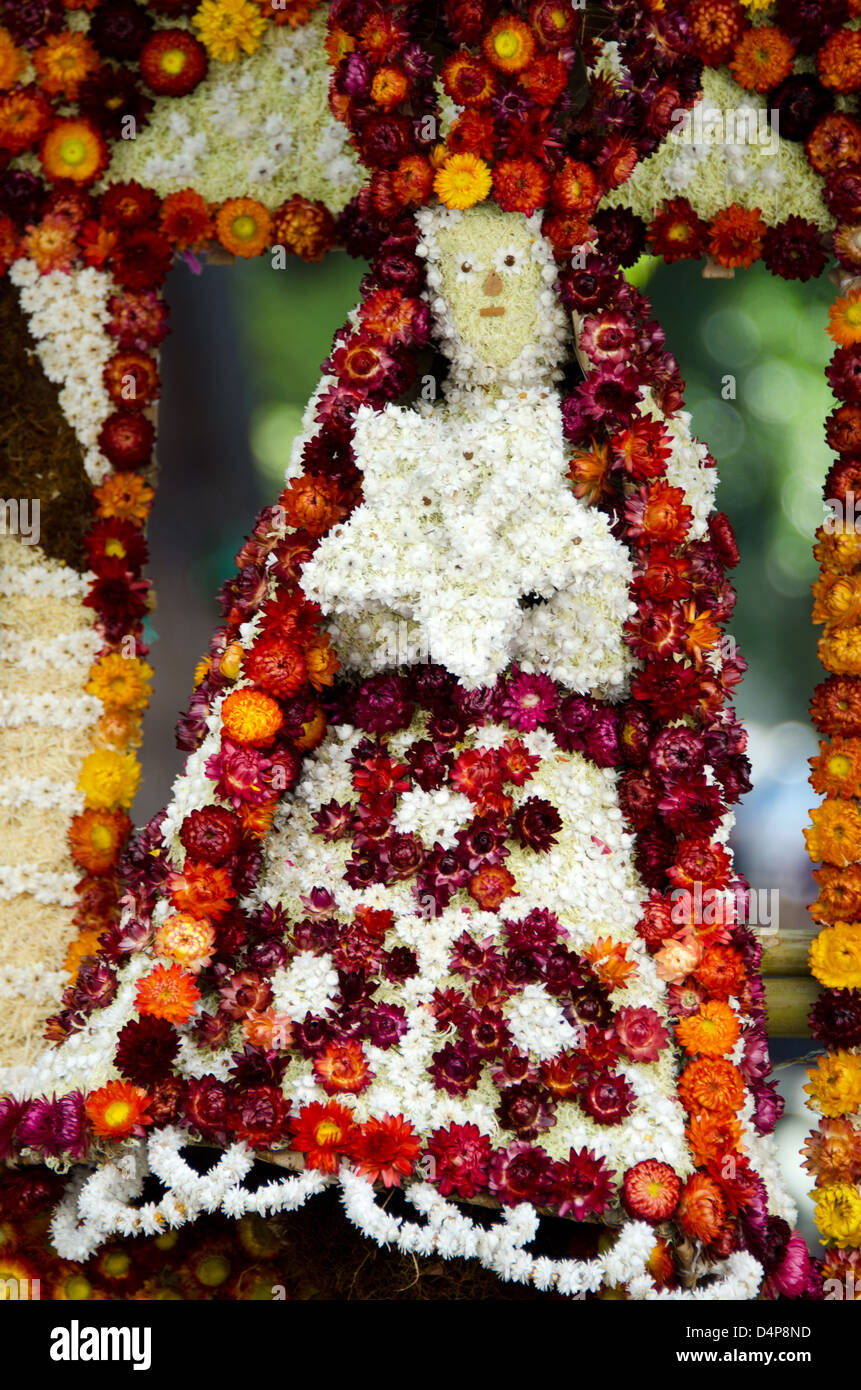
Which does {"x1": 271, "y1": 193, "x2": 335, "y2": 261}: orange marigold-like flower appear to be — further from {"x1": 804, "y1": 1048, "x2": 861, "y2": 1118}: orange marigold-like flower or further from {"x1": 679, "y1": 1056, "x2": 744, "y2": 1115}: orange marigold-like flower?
{"x1": 804, "y1": 1048, "x2": 861, "y2": 1118}: orange marigold-like flower

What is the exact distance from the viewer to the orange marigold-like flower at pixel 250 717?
3348mm

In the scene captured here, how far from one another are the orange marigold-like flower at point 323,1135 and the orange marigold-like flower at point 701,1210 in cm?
88

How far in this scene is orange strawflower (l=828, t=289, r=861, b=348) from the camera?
13.9ft

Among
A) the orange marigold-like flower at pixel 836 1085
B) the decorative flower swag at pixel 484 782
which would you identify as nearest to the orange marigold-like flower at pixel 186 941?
the decorative flower swag at pixel 484 782

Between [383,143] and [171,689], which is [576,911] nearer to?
[383,143]

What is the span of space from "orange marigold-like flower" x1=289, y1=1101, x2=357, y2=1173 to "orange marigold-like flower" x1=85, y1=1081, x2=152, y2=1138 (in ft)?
1.33

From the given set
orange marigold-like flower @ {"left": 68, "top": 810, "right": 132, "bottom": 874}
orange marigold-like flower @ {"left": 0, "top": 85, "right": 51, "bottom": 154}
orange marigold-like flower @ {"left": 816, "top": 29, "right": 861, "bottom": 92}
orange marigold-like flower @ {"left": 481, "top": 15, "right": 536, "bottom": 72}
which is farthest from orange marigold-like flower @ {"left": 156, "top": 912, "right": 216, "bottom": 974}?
orange marigold-like flower @ {"left": 816, "top": 29, "right": 861, "bottom": 92}

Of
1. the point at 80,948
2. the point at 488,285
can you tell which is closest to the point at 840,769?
the point at 488,285

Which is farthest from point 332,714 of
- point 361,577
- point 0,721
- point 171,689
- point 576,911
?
point 171,689

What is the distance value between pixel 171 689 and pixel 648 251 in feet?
10.2

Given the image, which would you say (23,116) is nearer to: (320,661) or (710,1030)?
(320,661)

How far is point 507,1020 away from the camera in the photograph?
10.7 feet

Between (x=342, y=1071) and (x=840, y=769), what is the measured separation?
2.07 meters

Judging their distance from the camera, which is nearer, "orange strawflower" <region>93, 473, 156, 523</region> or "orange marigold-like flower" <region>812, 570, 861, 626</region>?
"orange marigold-like flower" <region>812, 570, 861, 626</region>
